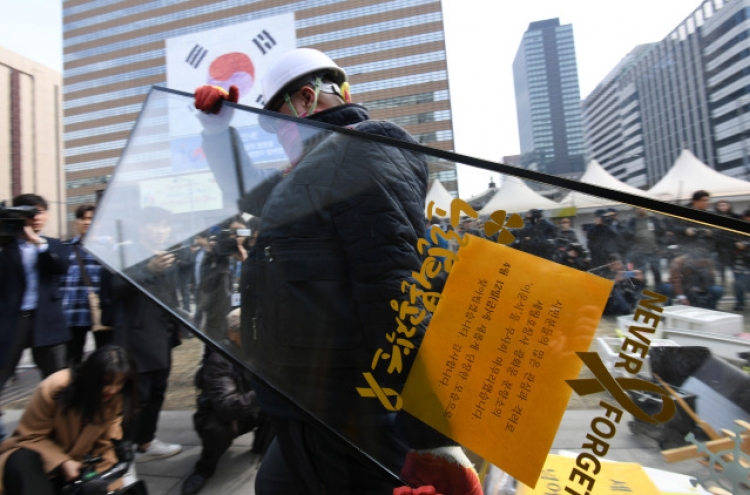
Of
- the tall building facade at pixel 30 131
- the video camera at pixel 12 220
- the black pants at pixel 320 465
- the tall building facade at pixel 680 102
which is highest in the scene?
the tall building facade at pixel 30 131

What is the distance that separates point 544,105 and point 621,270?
321 centimetres

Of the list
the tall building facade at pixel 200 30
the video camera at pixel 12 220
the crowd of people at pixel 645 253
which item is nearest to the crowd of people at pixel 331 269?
the crowd of people at pixel 645 253

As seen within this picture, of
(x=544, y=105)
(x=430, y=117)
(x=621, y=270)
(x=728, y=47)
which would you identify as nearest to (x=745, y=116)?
(x=728, y=47)

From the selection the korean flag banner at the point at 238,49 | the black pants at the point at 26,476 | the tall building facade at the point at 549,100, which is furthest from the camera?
the korean flag banner at the point at 238,49

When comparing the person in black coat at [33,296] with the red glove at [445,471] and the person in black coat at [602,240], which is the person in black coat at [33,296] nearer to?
the red glove at [445,471]

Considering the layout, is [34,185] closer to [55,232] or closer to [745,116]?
[55,232]

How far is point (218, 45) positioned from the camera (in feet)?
14.7

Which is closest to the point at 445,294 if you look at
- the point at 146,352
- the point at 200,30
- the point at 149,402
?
the point at 146,352

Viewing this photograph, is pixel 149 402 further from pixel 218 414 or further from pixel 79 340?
pixel 79 340

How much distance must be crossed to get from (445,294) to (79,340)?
282 cm

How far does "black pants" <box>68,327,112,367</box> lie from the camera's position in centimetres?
250

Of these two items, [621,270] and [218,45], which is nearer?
[621,270]

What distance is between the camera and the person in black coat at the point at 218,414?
220cm

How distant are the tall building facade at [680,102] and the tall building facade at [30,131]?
14.4ft
